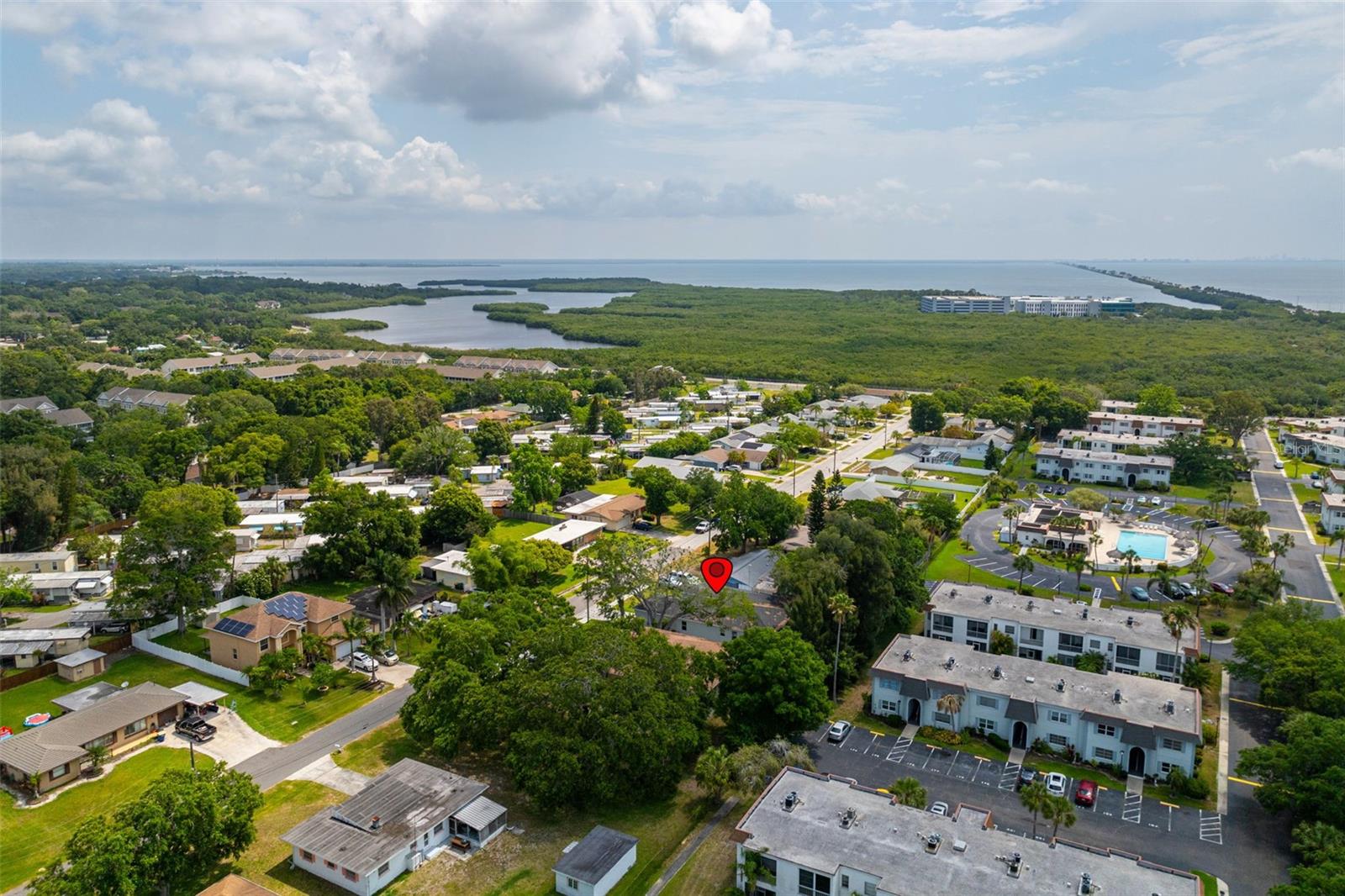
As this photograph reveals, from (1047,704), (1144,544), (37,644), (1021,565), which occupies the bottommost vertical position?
(1144,544)

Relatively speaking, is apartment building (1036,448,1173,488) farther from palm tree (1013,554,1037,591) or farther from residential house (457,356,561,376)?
residential house (457,356,561,376)

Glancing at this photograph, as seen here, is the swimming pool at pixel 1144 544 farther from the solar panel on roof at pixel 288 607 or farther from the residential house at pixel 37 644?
the residential house at pixel 37 644

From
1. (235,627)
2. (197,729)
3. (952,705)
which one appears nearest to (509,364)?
(235,627)

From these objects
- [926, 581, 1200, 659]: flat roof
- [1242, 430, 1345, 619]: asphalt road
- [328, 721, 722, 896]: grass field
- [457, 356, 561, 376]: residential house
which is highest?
[457, 356, 561, 376]: residential house

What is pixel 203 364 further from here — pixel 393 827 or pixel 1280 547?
pixel 1280 547

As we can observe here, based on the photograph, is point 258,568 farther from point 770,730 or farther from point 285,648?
point 770,730

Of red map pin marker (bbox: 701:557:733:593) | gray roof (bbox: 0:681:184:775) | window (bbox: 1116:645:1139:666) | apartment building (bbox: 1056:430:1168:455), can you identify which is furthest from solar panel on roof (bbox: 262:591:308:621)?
apartment building (bbox: 1056:430:1168:455)
